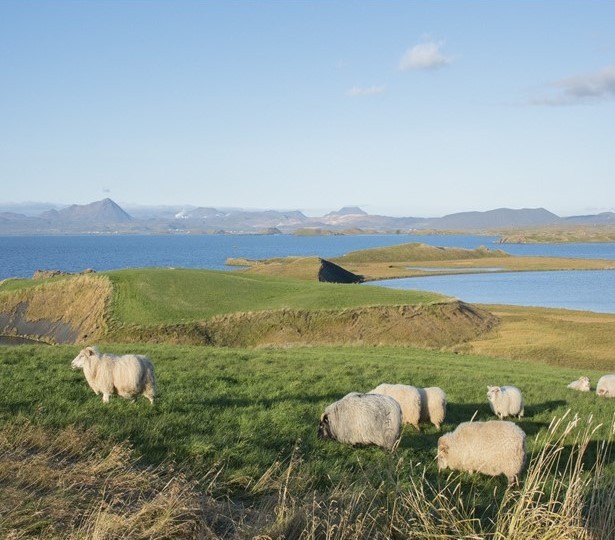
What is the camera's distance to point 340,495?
25.3ft

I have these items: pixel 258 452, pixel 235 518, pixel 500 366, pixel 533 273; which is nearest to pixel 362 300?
pixel 500 366

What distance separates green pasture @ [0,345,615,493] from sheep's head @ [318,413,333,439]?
19 centimetres

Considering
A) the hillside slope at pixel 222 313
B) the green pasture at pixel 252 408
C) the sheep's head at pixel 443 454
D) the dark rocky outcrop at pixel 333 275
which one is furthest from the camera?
the dark rocky outcrop at pixel 333 275

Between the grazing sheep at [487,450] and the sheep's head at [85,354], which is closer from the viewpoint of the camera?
the grazing sheep at [487,450]

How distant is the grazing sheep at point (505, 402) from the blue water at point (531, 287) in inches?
2209

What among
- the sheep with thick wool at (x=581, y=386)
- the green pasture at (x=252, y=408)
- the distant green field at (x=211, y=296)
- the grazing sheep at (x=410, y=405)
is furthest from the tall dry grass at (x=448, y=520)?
the distant green field at (x=211, y=296)

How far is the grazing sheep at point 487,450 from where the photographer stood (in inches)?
436

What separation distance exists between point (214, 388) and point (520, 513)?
11.6 metres

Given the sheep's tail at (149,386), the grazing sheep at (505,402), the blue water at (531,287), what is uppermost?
the sheep's tail at (149,386)

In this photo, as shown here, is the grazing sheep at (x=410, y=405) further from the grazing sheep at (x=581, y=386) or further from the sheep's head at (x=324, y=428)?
the grazing sheep at (x=581, y=386)

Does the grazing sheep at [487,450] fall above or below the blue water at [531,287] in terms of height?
above

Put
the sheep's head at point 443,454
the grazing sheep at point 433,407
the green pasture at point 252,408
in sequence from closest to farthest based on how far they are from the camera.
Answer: the green pasture at point 252,408 < the sheep's head at point 443,454 < the grazing sheep at point 433,407

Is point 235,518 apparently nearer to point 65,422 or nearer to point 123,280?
point 65,422

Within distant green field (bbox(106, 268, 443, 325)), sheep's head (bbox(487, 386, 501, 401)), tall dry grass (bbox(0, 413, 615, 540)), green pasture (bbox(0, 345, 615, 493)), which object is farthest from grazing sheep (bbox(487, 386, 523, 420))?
distant green field (bbox(106, 268, 443, 325))
